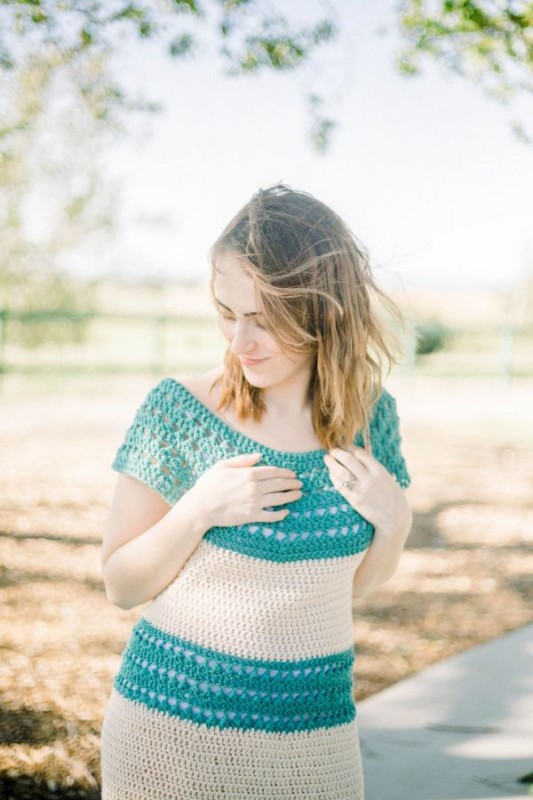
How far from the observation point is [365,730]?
3.09 metres

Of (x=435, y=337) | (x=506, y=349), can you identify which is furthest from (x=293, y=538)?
(x=435, y=337)

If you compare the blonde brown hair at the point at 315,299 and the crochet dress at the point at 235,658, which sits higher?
the blonde brown hair at the point at 315,299

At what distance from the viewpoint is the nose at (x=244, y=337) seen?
63.8 inches

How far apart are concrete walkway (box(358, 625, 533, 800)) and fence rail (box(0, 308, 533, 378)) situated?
8836 millimetres

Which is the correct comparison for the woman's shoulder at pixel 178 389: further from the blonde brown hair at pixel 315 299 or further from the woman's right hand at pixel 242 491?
the woman's right hand at pixel 242 491

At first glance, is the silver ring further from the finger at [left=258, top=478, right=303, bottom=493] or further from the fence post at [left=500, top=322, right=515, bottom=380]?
the fence post at [left=500, top=322, right=515, bottom=380]

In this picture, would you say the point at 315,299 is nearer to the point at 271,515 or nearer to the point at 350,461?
the point at 350,461

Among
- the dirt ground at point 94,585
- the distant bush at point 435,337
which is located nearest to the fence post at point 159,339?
the dirt ground at point 94,585

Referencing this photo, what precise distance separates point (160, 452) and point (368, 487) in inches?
16.5

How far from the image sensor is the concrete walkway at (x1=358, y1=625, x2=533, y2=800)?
270 cm

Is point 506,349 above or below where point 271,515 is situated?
above

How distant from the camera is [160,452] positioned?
1.63 m

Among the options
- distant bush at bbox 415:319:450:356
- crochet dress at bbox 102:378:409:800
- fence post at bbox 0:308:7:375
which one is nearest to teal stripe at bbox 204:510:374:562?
crochet dress at bbox 102:378:409:800

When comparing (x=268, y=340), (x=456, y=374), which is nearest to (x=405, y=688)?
(x=268, y=340)
